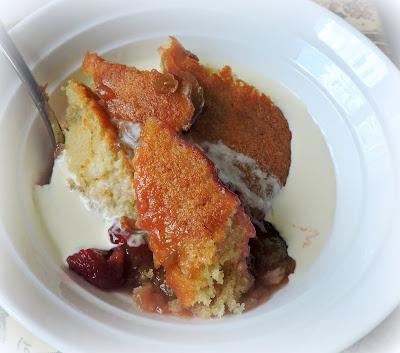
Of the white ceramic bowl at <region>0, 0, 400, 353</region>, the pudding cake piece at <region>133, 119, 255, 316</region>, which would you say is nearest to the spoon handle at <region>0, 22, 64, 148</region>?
the white ceramic bowl at <region>0, 0, 400, 353</region>

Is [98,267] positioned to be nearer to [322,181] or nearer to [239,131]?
[239,131]

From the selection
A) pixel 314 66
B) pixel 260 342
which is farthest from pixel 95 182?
pixel 314 66

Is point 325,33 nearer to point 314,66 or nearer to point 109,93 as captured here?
point 314,66

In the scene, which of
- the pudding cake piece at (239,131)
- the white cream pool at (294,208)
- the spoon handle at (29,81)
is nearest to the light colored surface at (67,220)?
the white cream pool at (294,208)

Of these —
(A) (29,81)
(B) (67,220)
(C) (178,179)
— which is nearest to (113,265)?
(B) (67,220)

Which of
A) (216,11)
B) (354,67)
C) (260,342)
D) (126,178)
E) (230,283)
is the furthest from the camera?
(216,11)

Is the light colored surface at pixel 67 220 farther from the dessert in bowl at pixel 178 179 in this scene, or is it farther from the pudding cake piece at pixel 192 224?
the pudding cake piece at pixel 192 224

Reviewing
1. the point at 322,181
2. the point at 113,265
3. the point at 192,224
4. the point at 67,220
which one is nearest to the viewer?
the point at 192,224
